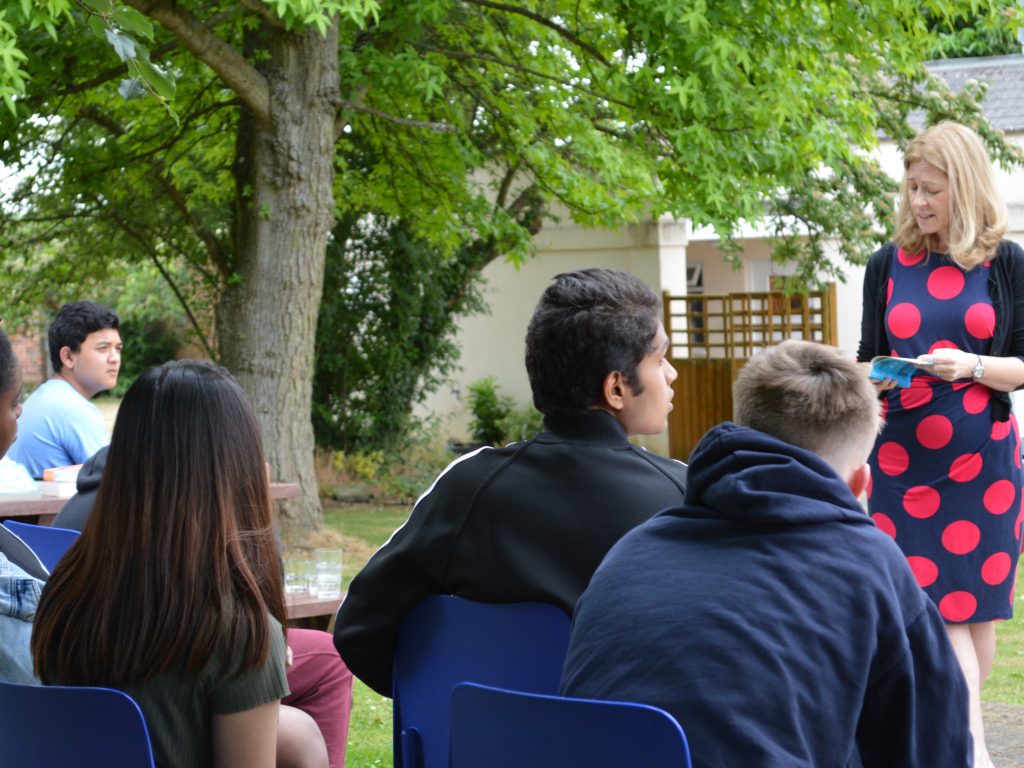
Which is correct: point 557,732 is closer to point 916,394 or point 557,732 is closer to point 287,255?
point 916,394

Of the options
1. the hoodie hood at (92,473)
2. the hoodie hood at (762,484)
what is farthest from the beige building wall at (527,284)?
the hoodie hood at (762,484)

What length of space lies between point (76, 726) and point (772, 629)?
1081 millimetres

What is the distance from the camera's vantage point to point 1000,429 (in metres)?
3.98

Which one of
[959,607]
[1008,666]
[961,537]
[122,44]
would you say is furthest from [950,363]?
[1008,666]

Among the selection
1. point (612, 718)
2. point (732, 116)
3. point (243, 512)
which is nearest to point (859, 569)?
point (612, 718)

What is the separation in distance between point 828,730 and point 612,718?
313mm

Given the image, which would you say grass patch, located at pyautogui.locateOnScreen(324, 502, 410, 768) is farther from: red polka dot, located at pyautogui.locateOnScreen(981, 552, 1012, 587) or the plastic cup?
red polka dot, located at pyautogui.locateOnScreen(981, 552, 1012, 587)

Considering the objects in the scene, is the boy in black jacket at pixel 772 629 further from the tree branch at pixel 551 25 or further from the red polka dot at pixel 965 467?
the tree branch at pixel 551 25

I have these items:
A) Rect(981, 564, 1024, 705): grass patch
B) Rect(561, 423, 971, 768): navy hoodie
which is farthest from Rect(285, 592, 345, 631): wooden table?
Rect(981, 564, 1024, 705): grass patch

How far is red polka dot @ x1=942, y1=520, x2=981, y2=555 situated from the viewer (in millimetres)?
3977

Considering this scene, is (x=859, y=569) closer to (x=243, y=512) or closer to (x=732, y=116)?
(x=243, y=512)

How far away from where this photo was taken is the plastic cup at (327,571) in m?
3.77

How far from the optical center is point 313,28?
29.5 ft

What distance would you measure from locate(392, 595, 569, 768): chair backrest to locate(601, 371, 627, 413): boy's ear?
449mm
